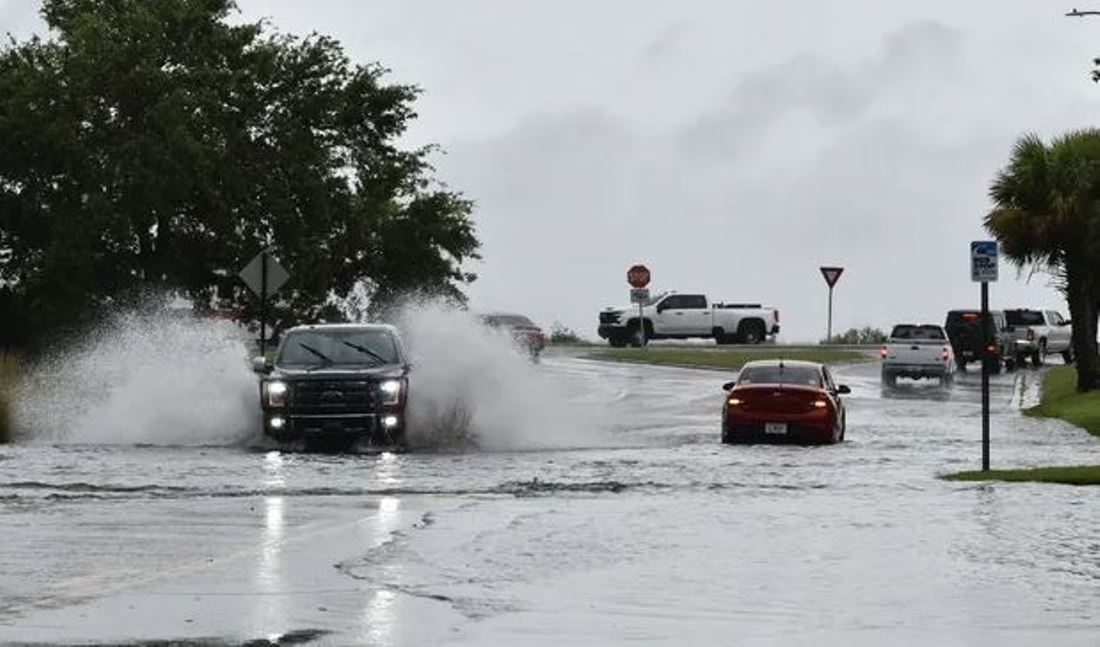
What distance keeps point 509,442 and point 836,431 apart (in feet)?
16.6

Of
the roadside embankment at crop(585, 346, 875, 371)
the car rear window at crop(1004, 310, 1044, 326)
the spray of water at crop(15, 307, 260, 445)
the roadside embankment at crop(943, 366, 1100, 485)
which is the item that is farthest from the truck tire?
the spray of water at crop(15, 307, 260, 445)

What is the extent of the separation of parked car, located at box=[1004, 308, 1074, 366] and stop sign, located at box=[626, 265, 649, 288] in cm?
1152

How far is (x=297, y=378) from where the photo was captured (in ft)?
116

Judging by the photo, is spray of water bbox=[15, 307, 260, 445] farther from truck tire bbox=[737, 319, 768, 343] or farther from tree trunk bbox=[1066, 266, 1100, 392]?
truck tire bbox=[737, 319, 768, 343]

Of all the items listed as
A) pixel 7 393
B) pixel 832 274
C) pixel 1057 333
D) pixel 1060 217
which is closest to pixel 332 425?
pixel 7 393

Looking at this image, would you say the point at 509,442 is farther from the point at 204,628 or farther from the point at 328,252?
the point at 328,252

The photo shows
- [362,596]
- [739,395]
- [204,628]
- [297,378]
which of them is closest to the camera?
[204,628]

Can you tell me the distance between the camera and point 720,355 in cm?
7531

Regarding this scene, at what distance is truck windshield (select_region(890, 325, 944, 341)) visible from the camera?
6556 cm

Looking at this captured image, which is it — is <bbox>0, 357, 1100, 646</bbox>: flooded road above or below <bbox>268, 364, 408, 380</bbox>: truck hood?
below

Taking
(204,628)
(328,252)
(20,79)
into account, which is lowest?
(204,628)

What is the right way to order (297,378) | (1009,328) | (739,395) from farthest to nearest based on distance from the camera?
(1009,328), (739,395), (297,378)

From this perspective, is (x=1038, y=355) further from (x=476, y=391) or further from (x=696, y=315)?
(x=476, y=391)

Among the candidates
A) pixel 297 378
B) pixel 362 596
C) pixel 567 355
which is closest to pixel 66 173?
pixel 567 355
